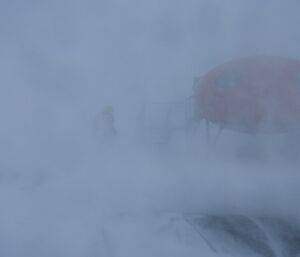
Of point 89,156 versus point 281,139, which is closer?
point 89,156

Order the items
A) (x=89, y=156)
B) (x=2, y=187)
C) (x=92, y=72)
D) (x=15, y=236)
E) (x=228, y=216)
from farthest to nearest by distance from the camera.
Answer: (x=92, y=72)
(x=89, y=156)
(x=2, y=187)
(x=228, y=216)
(x=15, y=236)

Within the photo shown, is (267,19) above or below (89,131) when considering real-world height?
above

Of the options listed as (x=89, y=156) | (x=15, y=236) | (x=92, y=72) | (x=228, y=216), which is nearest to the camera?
(x=15, y=236)

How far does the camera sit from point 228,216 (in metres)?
2.42

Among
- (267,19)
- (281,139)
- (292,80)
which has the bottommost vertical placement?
(281,139)

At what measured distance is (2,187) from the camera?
2.80 metres

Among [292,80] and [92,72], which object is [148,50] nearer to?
[92,72]

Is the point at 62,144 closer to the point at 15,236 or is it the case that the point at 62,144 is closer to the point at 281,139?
the point at 15,236

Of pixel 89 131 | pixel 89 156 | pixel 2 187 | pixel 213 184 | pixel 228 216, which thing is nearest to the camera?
pixel 228 216

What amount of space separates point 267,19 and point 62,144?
222 cm

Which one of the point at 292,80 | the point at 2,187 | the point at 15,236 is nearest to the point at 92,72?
the point at 2,187

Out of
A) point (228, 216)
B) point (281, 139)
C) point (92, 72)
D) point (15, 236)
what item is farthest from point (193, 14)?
point (15, 236)

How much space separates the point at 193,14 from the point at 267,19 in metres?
0.70

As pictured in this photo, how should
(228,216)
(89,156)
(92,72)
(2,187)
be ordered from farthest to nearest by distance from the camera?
1. (92,72)
2. (89,156)
3. (2,187)
4. (228,216)
